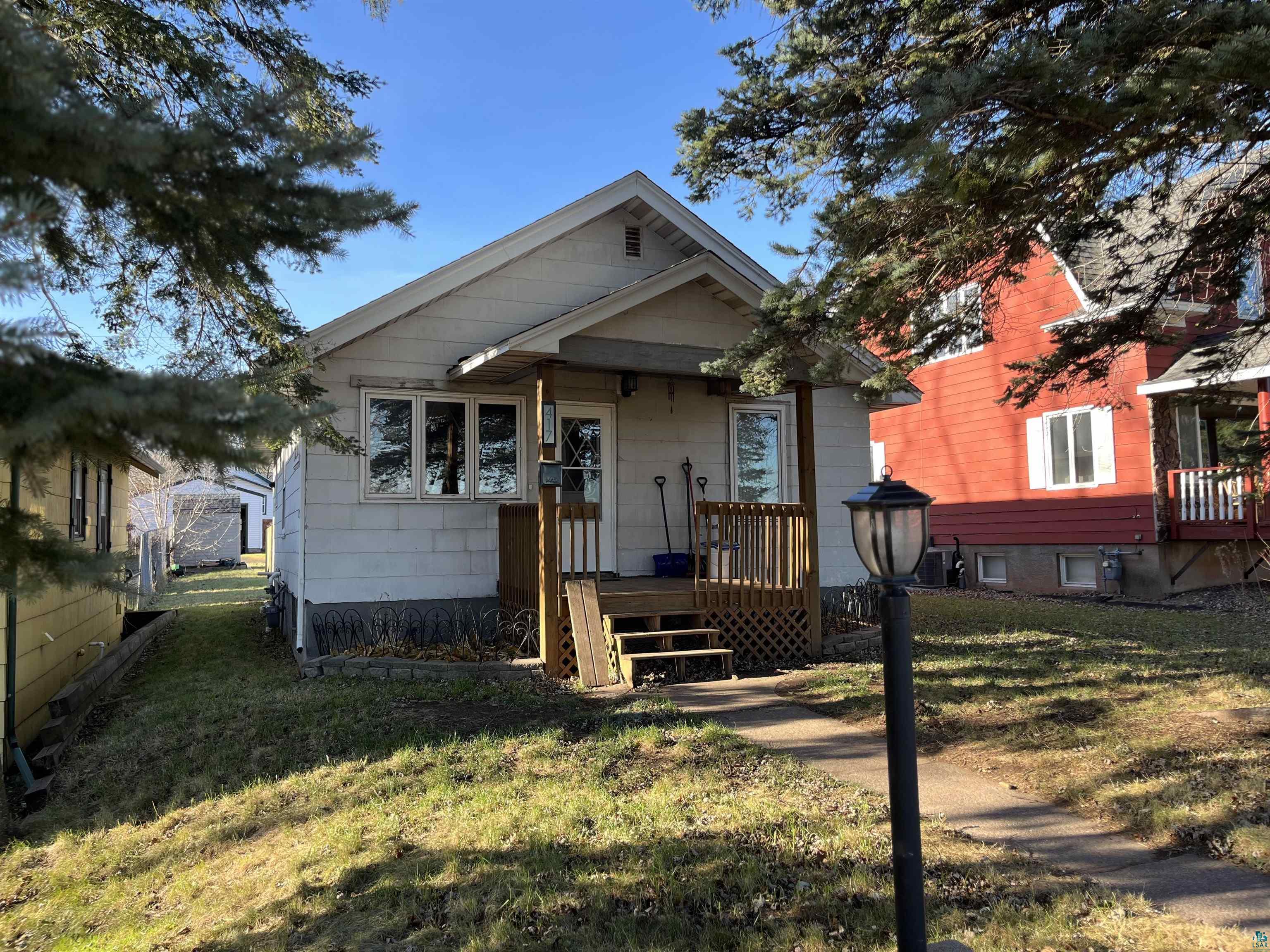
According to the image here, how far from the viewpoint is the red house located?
46.2 feet

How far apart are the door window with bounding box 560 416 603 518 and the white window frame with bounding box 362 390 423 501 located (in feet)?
5.89

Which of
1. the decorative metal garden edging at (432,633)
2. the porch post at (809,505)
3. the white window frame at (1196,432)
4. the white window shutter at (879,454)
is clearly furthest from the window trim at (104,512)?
the white window frame at (1196,432)

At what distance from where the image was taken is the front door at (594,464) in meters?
10.5

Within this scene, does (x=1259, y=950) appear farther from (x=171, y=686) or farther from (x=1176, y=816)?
(x=171, y=686)

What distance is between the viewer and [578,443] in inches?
414

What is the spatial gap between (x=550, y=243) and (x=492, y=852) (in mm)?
7830

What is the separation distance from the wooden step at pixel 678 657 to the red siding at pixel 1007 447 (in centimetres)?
814

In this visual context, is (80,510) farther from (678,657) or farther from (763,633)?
(763,633)

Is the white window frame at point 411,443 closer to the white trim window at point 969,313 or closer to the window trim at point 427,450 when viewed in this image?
the window trim at point 427,450

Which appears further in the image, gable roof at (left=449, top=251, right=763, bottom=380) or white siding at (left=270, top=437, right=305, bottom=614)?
white siding at (left=270, top=437, right=305, bottom=614)

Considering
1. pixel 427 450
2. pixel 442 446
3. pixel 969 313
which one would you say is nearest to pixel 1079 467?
pixel 969 313

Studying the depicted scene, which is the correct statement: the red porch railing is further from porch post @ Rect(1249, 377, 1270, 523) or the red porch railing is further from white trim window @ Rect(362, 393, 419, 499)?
white trim window @ Rect(362, 393, 419, 499)

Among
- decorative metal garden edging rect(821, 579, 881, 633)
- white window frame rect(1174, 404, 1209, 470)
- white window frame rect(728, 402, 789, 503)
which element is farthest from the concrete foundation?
white window frame rect(728, 402, 789, 503)

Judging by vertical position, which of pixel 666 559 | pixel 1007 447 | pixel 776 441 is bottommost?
pixel 666 559
